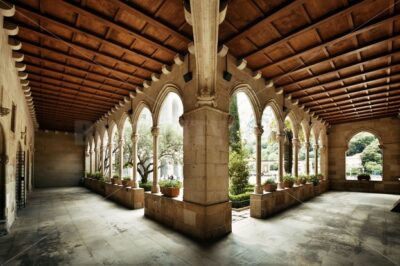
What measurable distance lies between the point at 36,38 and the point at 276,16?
436cm

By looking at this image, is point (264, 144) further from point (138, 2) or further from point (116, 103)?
point (138, 2)

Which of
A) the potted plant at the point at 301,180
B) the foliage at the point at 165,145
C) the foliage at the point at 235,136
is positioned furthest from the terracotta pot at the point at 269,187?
the foliage at the point at 165,145

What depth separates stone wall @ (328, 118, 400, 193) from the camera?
980 cm

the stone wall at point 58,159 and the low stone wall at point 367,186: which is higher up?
the stone wall at point 58,159

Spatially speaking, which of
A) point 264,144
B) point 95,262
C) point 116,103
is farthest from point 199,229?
point 264,144

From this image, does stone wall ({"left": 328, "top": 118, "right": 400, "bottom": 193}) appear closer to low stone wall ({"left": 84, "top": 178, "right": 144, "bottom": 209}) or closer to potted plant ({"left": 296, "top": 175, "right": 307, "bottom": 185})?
potted plant ({"left": 296, "top": 175, "right": 307, "bottom": 185})

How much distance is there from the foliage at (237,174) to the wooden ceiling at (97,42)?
4581 millimetres

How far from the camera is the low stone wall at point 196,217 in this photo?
391 centimetres

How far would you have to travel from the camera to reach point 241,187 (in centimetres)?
793

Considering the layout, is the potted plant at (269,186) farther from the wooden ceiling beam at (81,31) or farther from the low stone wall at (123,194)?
the wooden ceiling beam at (81,31)

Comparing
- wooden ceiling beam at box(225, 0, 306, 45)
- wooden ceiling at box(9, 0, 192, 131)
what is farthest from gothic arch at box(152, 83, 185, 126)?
wooden ceiling beam at box(225, 0, 306, 45)

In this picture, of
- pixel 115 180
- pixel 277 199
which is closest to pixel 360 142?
pixel 277 199

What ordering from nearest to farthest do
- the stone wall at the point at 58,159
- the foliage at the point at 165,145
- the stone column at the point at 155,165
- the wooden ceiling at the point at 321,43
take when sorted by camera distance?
the wooden ceiling at the point at 321,43, the stone column at the point at 155,165, the foliage at the point at 165,145, the stone wall at the point at 58,159

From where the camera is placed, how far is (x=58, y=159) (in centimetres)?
1402
